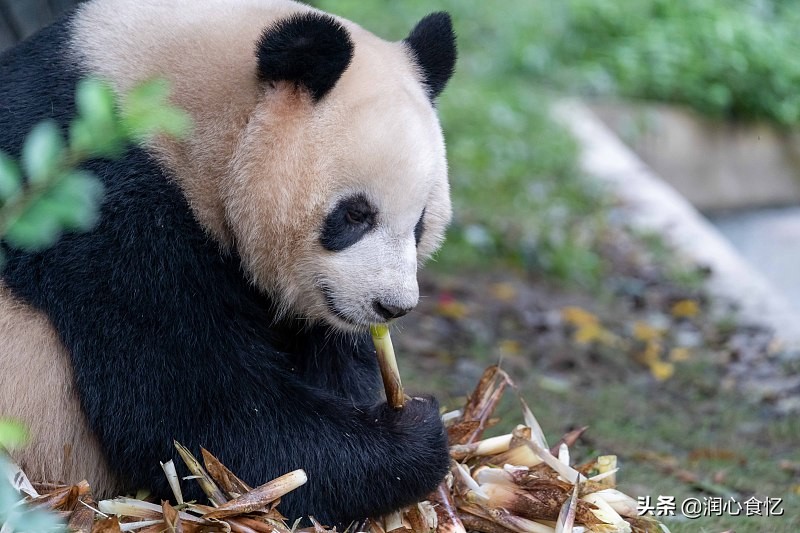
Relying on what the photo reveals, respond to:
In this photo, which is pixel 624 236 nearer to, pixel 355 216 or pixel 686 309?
pixel 686 309

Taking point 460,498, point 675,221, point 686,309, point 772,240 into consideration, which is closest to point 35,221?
point 460,498

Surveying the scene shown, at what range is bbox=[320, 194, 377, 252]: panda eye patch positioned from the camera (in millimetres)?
2754

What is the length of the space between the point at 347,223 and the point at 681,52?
956 centimetres

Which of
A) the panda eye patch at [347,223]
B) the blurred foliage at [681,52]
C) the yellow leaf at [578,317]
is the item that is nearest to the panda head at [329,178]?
the panda eye patch at [347,223]

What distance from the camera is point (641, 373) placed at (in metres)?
5.88

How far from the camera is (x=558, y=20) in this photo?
12555mm

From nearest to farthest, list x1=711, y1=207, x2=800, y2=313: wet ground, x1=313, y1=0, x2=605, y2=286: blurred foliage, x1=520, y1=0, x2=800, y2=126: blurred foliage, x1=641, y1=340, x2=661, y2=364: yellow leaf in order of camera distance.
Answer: x1=641, y1=340, x2=661, y2=364: yellow leaf
x1=313, y1=0, x2=605, y2=286: blurred foliage
x1=711, y1=207, x2=800, y2=313: wet ground
x1=520, y1=0, x2=800, y2=126: blurred foliage

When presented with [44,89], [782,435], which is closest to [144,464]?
[44,89]

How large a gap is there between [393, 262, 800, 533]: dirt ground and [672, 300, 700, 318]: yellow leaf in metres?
0.01

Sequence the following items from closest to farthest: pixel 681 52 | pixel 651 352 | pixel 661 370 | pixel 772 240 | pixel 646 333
→ pixel 661 370, pixel 651 352, pixel 646 333, pixel 772 240, pixel 681 52

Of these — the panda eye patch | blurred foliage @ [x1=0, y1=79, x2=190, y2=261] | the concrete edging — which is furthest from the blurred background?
blurred foliage @ [x1=0, y1=79, x2=190, y2=261]

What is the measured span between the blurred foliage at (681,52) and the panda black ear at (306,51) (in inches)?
344

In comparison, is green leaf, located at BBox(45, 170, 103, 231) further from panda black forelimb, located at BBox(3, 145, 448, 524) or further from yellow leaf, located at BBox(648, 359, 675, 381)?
yellow leaf, located at BBox(648, 359, 675, 381)

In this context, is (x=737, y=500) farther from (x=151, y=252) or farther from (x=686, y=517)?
(x=151, y=252)
